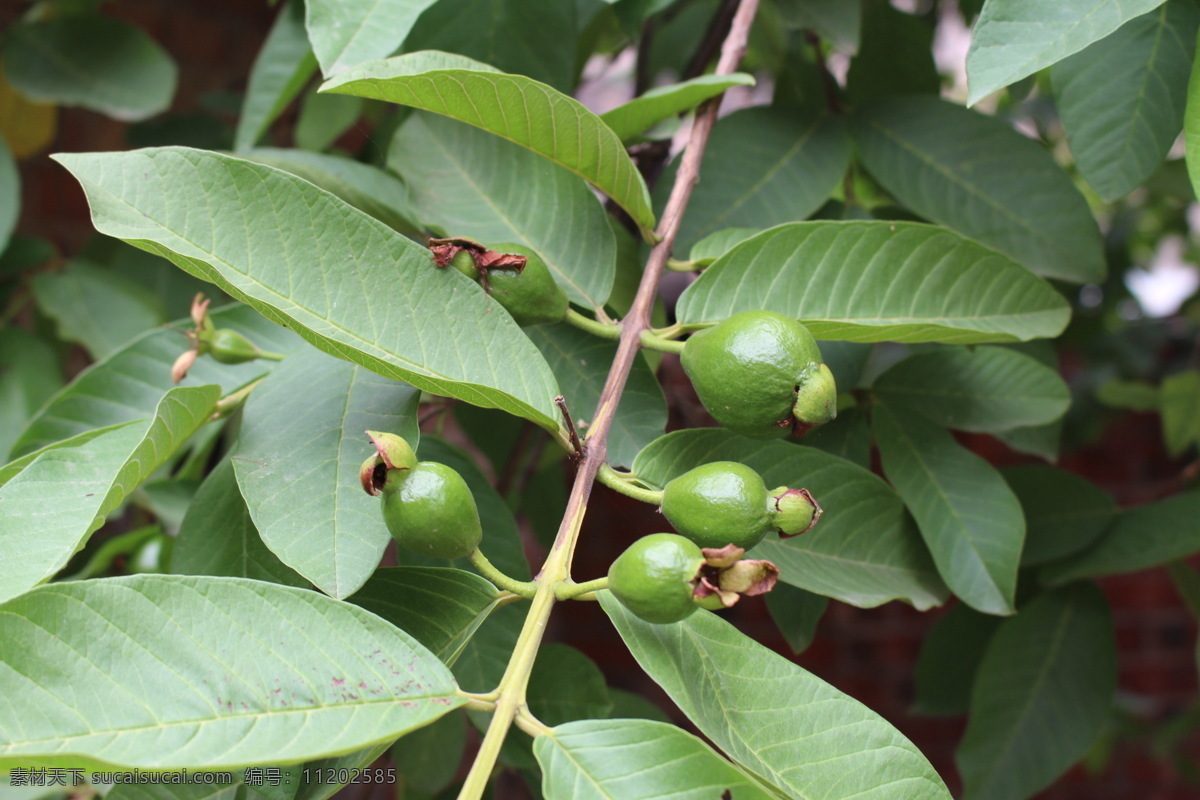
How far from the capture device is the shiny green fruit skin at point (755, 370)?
53cm

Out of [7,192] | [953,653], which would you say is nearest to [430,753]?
[953,653]

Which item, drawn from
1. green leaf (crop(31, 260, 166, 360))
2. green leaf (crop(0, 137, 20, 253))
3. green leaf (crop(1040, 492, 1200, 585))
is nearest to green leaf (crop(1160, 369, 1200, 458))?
green leaf (crop(1040, 492, 1200, 585))

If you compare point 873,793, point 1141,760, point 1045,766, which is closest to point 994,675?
point 1045,766

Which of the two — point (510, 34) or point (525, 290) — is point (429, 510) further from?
point (510, 34)

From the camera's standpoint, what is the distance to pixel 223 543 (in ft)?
2.04

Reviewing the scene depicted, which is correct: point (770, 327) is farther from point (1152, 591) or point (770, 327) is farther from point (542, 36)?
point (1152, 591)

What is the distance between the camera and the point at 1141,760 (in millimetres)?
2477

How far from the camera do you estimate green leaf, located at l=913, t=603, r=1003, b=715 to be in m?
1.13

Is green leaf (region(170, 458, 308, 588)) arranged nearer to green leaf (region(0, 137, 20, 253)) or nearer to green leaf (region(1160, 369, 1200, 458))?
green leaf (region(0, 137, 20, 253))

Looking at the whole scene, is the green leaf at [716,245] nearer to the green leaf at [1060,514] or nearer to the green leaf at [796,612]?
the green leaf at [796,612]

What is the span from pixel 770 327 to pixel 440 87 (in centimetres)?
28

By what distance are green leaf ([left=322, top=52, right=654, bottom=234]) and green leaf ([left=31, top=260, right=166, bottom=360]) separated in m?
0.76

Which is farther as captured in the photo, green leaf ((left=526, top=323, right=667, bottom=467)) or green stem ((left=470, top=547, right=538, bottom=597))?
green leaf ((left=526, top=323, right=667, bottom=467))

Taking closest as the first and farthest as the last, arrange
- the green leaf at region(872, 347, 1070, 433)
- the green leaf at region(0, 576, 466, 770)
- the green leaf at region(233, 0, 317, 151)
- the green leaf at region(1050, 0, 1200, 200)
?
the green leaf at region(0, 576, 466, 770) → the green leaf at region(1050, 0, 1200, 200) → the green leaf at region(872, 347, 1070, 433) → the green leaf at region(233, 0, 317, 151)
